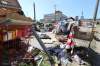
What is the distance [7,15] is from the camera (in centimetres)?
341

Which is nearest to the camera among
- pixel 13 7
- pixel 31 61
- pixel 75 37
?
pixel 13 7

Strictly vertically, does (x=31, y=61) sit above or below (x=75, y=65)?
above

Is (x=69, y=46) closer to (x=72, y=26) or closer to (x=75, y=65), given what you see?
(x=75, y=65)

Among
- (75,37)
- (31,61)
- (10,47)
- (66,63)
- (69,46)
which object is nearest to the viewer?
(10,47)

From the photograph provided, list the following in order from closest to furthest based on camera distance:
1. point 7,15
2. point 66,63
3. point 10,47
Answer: point 7,15 < point 10,47 < point 66,63

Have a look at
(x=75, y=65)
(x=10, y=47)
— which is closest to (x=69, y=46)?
(x=75, y=65)

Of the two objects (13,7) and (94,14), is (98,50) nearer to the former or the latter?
(94,14)

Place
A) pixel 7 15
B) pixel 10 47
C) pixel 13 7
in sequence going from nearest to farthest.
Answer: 1. pixel 7 15
2. pixel 13 7
3. pixel 10 47

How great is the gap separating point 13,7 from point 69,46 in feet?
19.7

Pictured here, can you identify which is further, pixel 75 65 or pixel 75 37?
pixel 75 37

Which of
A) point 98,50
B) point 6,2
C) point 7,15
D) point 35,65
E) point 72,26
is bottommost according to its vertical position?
point 98,50

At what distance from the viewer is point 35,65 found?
648cm

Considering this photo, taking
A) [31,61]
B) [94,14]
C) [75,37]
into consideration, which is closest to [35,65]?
[31,61]

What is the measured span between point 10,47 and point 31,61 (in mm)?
1945
